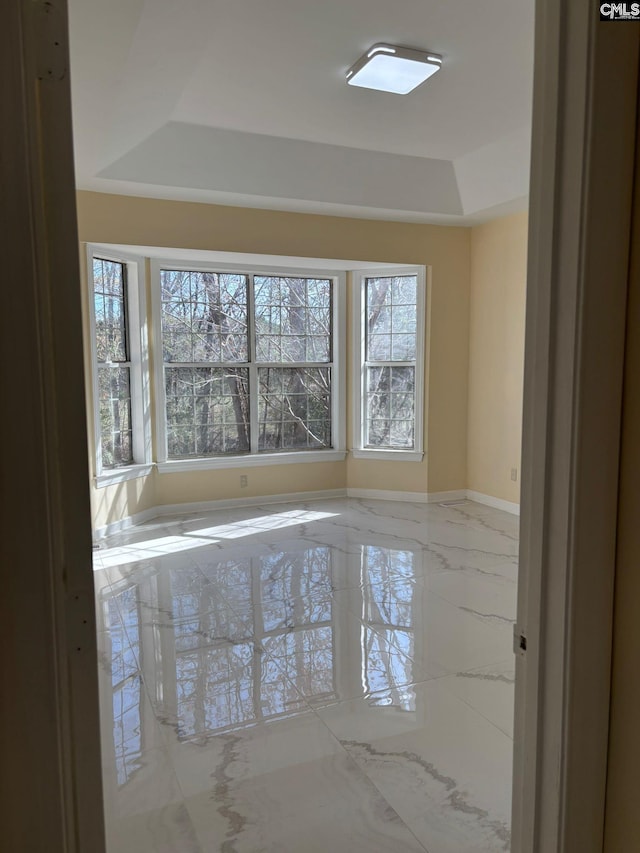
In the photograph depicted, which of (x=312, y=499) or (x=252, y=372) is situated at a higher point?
(x=252, y=372)

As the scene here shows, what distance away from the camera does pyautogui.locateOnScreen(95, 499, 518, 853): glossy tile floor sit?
179cm

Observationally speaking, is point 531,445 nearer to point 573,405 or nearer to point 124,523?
point 573,405

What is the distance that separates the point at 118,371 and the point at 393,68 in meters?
3.14

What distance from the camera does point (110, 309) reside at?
4.89 m

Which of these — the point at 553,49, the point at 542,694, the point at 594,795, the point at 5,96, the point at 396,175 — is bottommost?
the point at 594,795

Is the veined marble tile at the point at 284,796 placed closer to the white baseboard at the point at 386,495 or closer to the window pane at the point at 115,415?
the window pane at the point at 115,415

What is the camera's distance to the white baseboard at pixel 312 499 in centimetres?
526

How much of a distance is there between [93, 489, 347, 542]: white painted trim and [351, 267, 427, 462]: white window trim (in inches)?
21.8

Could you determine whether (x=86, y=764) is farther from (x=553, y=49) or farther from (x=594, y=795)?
(x=553, y=49)

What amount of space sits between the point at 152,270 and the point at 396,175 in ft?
7.24

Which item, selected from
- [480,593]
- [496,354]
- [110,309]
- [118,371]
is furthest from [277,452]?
[480,593]

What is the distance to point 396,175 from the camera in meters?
4.81

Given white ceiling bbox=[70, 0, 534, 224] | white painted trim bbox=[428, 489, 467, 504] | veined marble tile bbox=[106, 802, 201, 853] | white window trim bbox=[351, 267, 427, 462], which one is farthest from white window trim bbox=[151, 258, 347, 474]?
veined marble tile bbox=[106, 802, 201, 853]

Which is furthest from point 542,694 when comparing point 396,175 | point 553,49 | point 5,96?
point 396,175
